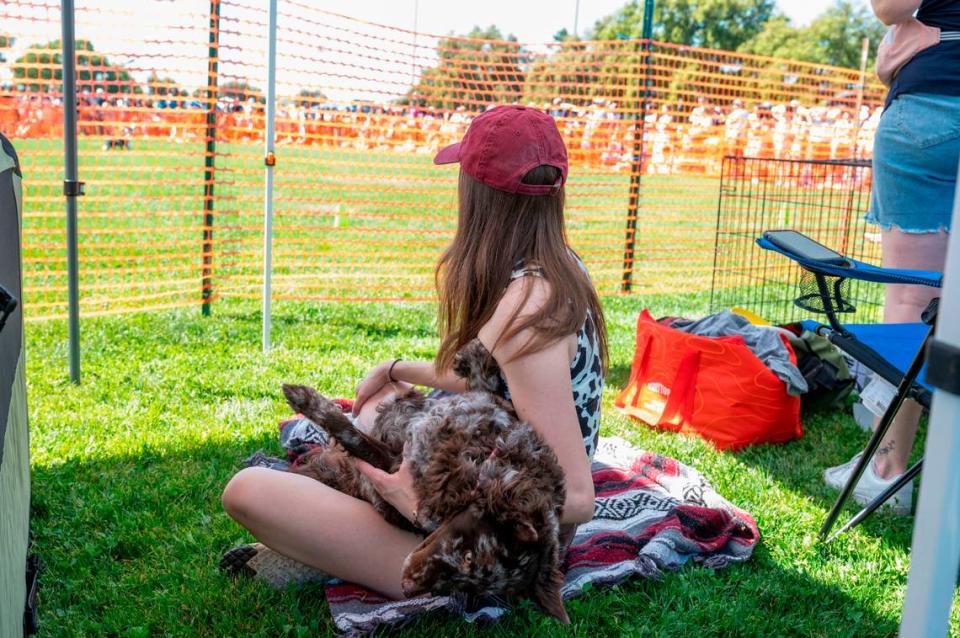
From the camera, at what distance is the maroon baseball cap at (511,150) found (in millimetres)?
2021

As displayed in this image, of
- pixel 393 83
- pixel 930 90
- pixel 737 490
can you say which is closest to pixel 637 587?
pixel 737 490

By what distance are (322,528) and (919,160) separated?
8.10 ft

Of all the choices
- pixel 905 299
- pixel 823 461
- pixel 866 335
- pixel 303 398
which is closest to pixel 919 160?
pixel 905 299

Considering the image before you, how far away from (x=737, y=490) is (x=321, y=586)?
1.71 metres

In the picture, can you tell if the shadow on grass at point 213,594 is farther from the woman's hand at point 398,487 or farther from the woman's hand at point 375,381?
the woman's hand at point 375,381

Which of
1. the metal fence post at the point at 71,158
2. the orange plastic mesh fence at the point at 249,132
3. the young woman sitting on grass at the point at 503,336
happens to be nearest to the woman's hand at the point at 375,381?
the young woman sitting on grass at the point at 503,336

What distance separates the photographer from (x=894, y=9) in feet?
9.85

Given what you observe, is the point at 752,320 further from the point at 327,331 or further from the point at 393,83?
the point at 393,83

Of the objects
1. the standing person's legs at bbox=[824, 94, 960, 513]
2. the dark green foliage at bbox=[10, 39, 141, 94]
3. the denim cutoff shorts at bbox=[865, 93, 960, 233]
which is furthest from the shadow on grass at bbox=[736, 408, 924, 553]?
the dark green foliage at bbox=[10, 39, 141, 94]

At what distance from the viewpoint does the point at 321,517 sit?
214cm

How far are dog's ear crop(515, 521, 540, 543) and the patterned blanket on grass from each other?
577 millimetres

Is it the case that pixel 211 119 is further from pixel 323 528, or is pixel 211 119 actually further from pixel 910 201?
pixel 910 201

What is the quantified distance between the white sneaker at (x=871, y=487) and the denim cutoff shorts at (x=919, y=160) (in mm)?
908

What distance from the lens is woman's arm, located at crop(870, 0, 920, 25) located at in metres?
2.97
